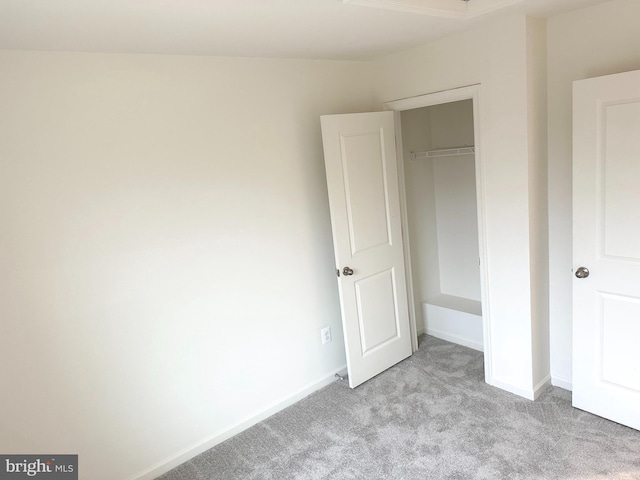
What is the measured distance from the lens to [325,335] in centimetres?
335

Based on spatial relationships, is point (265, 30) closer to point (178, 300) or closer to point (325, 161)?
point (325, 161)

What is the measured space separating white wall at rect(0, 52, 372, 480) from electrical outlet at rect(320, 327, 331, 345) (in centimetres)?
12

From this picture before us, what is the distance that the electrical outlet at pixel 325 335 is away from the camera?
3.33 meters

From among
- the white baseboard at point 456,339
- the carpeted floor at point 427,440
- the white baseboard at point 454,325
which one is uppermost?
the white baseboard at point 454,325

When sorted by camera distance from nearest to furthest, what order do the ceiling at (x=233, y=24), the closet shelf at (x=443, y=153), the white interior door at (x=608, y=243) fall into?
the ceiling at (x=233, y=24) < the white interior door at (x=608, y=243) < the closet shelf at (x=443, y=153)

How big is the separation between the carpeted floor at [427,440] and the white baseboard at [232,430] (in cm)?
4

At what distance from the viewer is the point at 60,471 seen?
2268 mm

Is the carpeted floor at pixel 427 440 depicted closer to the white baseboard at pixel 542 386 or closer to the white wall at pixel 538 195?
the white baseboard at pixel 542 386

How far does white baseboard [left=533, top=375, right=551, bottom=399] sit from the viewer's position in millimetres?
2922

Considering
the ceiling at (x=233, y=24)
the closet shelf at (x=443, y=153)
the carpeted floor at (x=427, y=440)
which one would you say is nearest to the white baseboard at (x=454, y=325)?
the carpeted floor at (x=427, y=440)

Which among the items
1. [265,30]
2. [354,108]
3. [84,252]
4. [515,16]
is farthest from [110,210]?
[515,16]

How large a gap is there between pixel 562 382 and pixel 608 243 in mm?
1037

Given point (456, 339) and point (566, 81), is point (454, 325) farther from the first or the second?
point (566, 81)

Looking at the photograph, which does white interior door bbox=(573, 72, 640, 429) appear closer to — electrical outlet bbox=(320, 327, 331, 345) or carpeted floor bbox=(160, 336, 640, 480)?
carpeted floor bbox=(160, 336, 640, 480)
